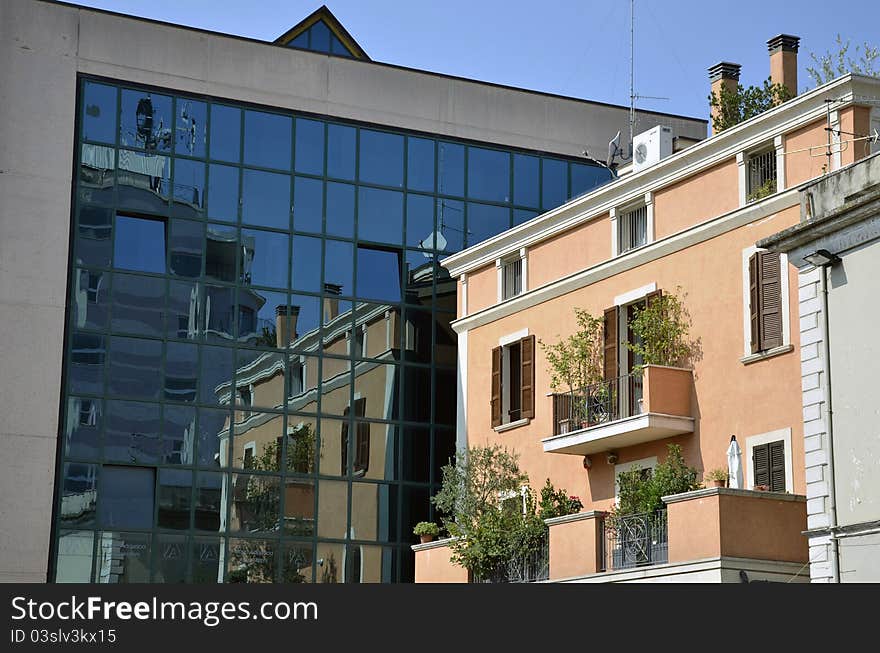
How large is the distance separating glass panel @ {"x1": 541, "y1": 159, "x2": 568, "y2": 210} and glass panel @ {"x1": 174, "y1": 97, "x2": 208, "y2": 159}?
28.7ft

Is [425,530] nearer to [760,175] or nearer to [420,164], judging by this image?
[420,164]

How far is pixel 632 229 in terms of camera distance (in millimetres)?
32688

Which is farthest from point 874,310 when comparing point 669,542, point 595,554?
point 595,554

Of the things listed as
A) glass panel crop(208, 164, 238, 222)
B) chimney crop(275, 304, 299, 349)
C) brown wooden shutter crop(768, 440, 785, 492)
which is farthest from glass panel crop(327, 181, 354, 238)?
brown wooden shutter crop(768, 440, 785, 492)

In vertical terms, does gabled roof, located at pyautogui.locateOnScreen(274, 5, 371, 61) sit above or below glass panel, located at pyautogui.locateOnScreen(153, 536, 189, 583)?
above

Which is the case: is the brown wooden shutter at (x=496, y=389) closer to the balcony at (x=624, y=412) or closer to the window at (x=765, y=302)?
the balcony at (x=624, y=412)

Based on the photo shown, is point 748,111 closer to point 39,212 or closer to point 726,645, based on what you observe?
Answer: point 39,212

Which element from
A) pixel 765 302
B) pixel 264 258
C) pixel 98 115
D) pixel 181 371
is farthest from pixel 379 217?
pixel 765 302

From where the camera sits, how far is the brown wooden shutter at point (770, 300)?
28.2 meters

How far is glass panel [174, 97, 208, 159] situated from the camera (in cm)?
3912

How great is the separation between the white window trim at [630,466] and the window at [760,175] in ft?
16.6

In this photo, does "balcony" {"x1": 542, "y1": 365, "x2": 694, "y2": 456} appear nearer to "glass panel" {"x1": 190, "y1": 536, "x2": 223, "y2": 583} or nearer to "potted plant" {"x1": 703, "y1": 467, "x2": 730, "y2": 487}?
→ "potted plant" {"x1": 703, "y1": 467, "x2": 730, "y2": 487}

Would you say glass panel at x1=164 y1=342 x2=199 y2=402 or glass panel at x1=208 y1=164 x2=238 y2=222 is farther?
glass panel at x1=208 y1=164 x2=238 y2=222

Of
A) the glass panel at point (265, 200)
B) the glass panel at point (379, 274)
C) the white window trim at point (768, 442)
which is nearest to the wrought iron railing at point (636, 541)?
the white window trim at point (768, 442)
